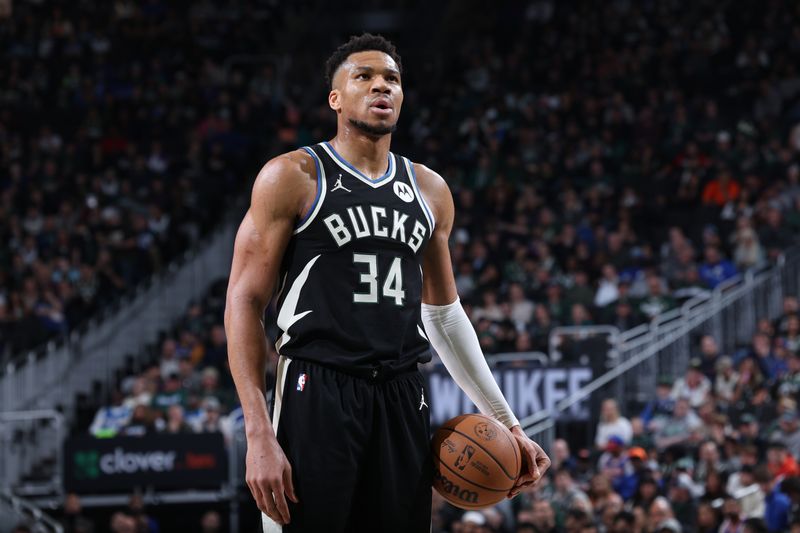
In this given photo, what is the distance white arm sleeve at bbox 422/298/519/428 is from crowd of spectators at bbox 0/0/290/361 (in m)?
13.4

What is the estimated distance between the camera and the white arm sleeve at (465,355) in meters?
4.65

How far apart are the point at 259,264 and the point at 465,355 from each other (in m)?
0.88

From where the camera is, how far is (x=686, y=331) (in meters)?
13.9

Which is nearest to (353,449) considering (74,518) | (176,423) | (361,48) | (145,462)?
(361,48)

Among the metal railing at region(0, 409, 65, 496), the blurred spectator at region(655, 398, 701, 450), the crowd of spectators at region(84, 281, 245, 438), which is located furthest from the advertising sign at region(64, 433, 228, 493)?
the blurred spectator at region(655, 398, 701, 450)

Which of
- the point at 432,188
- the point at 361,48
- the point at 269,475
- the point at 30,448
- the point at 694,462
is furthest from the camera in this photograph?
the point at 30,448

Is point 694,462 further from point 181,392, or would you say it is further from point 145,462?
point 181,392

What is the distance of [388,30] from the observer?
78.3 ft

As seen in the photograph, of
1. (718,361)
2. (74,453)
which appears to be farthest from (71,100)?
(718,361)

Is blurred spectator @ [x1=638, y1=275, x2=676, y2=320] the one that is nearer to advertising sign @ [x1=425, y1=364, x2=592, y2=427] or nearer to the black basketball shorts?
advertising sign @ [x1=425, y1=364, x2=592, y2=427]

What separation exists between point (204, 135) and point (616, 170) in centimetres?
678

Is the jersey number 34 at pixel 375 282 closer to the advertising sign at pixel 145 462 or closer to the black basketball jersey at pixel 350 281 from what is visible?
the black basketball jersey at pixel 350 281

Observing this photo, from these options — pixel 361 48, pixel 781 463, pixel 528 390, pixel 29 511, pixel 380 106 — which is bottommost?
pixel 29 511

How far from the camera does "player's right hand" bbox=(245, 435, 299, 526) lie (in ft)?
12.9
